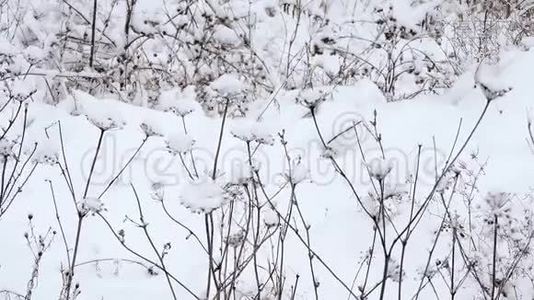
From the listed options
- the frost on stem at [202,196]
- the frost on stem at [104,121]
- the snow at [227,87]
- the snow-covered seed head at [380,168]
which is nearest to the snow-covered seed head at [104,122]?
the frost on stem at [104,121]

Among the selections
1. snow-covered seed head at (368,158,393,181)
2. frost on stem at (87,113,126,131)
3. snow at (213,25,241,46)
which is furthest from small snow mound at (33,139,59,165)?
snow at (213,25,241,46)

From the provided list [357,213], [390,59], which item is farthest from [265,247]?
[390,59]

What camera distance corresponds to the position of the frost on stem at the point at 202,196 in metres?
1.42

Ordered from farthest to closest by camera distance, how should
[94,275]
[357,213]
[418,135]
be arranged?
[418,135], [357,213], [94,275]

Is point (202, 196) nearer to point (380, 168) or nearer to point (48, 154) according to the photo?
point (380, 168)

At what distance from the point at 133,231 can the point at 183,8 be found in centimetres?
251

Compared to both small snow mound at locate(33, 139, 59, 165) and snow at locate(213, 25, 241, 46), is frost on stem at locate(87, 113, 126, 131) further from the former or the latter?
snow at locate(213, 25, 241, 46)

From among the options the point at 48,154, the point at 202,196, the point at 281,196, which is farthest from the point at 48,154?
the point at 281,196

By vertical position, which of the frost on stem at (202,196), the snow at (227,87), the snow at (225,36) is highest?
the snow at (225,36)

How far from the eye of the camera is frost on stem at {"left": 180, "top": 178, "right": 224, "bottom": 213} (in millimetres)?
1417

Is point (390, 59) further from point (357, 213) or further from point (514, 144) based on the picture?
point (357, 213)

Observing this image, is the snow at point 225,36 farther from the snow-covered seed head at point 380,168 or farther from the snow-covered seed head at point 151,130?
the snow-covered seed head at point 380,168

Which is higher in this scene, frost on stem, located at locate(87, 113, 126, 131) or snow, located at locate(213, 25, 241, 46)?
snow, located at locate(213, 25, 241, 46)

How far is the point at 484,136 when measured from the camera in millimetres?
3311
